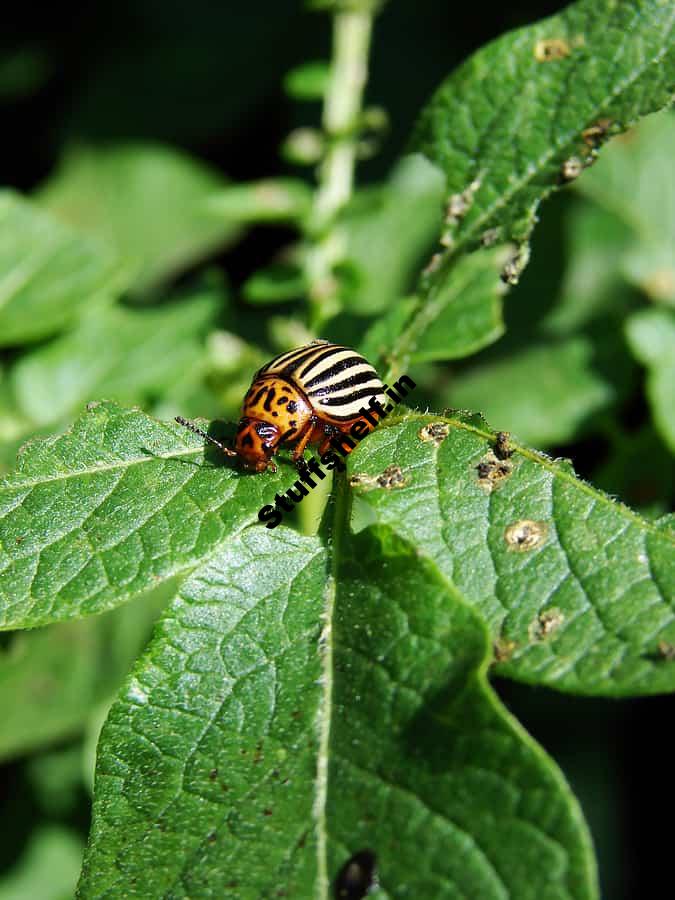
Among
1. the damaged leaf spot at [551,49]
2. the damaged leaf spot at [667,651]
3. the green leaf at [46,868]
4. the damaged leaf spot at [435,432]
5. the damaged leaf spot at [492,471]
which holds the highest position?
the damaged leaf spot at [551,49]

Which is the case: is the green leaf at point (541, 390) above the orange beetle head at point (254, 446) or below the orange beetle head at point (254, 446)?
below

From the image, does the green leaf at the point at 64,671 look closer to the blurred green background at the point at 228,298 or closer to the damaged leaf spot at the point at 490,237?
the blurred green background at the point at 228,298

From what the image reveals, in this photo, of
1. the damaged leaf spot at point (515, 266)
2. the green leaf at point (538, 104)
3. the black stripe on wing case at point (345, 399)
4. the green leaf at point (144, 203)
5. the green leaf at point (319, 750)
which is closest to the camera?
the green leaf at point (319, 750)

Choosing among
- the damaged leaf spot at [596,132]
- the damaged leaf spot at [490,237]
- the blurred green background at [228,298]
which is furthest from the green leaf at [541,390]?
the damaged leaf spot at [596,132]

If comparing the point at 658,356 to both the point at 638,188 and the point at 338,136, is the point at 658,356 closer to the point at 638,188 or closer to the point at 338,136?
the point at 638,188

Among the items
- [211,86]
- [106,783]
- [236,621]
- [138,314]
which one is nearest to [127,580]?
[236,621]

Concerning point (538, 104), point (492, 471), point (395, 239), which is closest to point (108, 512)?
point (492, 471)

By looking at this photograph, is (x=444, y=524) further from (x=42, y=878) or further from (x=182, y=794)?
(x=42, y=878)
